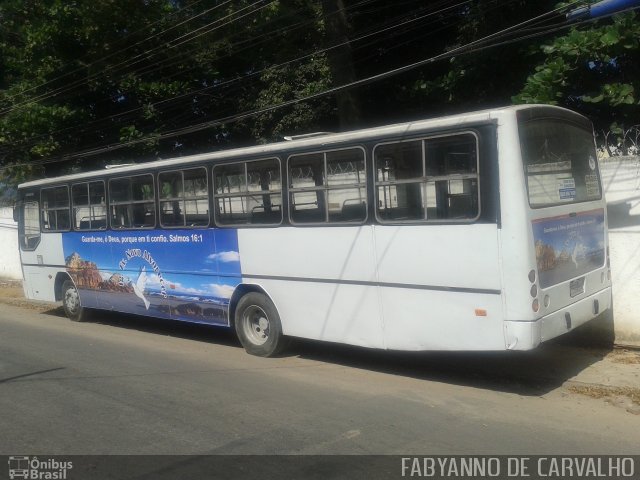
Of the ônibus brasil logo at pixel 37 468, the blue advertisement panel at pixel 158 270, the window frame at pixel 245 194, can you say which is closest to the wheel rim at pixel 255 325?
the blue advertisement panel at pixel 158 270

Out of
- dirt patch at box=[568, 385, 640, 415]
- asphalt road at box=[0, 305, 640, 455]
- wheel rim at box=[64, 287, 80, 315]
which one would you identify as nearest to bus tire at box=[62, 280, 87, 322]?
wheel rim at box=[64, 287, 80, 315]

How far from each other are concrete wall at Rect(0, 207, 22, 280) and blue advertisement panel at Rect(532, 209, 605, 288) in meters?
17.4

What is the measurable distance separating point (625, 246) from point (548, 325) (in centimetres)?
264

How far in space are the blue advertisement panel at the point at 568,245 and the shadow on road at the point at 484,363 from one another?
1.09 meters

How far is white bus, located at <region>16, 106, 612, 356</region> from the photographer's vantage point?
6887 millimetres

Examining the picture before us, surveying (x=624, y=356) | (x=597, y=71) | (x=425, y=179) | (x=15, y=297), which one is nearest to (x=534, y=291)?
(x=425, y=179)

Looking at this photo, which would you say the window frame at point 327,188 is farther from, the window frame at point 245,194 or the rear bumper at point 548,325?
the rear bumper at point 548,325

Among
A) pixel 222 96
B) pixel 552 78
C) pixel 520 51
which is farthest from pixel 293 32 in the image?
pixel 552 78

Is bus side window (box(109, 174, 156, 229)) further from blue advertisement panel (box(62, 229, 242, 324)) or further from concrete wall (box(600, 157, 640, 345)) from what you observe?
concrete wall (box(600, 157, 640, 345))

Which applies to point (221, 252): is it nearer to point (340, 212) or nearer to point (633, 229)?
point (340, 212)

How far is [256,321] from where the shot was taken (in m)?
9.80

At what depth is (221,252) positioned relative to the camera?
9938mm

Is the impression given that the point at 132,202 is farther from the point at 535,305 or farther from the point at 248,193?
the point at 535,305

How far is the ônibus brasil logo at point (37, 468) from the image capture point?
5.25 m
